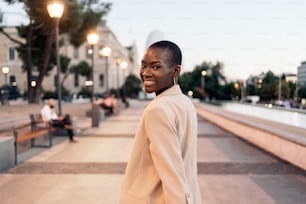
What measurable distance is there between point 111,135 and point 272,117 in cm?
522

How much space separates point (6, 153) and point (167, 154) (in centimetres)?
624

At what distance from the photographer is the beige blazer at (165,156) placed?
69.1 inches

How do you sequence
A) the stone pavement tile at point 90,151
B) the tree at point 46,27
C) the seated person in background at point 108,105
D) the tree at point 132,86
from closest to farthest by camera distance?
the stone pavement tile at point 90,151, the seated person in background at point 108,105, the tree at point 46,27, the tree at point 132,86

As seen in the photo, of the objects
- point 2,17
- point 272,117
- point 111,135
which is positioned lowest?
point 111,135

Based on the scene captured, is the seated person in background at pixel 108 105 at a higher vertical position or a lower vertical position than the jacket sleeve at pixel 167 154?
lower

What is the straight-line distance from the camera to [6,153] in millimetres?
7301

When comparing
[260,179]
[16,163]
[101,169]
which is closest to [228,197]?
[260,179]

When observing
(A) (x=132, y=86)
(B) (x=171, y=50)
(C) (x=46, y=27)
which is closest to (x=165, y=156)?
(B) (x=171, y=50)

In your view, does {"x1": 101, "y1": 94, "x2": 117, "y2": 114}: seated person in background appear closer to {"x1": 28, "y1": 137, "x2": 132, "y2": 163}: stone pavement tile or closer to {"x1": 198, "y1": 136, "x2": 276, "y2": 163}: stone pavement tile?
{"x1": 28, "y1": 137, "x2": 132, "y2": 163}: stone pavement tile

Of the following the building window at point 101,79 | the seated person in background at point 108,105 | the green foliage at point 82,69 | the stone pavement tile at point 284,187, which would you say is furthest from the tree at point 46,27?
→ the building window at point 101,79

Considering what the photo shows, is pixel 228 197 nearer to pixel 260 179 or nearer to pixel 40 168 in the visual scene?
pixel 260 179

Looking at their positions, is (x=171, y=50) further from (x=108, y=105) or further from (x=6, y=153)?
(x=108, y=105)

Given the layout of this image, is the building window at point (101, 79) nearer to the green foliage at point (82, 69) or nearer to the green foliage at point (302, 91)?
the green foliage at point (82, 69)

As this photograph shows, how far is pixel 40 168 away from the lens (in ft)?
24.3
